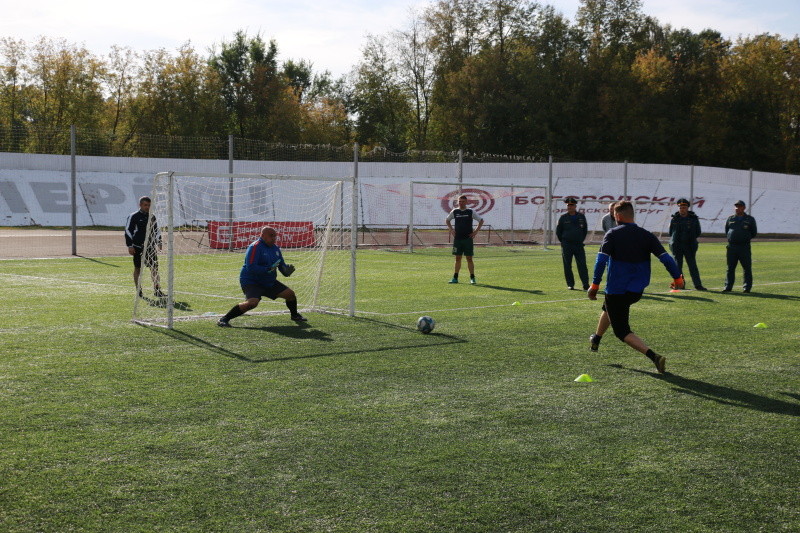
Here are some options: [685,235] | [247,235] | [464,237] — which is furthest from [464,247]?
[247,235]

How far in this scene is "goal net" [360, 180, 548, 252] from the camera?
31047 millimetres

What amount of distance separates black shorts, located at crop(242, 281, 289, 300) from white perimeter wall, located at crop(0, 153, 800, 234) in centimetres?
2130

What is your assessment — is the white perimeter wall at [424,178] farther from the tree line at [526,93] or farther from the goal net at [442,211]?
the tree line at [526,93]

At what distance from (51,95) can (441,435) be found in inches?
1943

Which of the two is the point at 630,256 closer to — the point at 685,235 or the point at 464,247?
the point at 464,247

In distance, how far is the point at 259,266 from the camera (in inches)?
390

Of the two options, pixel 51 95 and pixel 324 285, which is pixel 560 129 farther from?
pixel 324 285

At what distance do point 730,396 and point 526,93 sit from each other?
1832 inches

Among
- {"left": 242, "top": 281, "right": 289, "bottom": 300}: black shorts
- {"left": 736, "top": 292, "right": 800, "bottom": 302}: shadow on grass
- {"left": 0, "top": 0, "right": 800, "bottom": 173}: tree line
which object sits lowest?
{"left": 736, "top": 292, "right": 800, "bottom": 302}: shadow on grass

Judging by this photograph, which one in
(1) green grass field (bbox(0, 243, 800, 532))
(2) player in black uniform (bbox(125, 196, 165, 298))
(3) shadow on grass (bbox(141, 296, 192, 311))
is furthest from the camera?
(2) player in black uniform (bbox(125, 196, 165, 298))

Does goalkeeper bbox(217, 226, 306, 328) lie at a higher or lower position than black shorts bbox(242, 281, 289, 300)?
higher

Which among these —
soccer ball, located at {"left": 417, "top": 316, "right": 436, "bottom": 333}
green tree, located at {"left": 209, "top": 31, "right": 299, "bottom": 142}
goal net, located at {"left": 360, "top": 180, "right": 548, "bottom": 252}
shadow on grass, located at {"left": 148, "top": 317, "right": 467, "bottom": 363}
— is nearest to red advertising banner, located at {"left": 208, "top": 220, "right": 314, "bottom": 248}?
goal net, located at {"left": 360, "top": 180, "right": 548, "bottom": 252}

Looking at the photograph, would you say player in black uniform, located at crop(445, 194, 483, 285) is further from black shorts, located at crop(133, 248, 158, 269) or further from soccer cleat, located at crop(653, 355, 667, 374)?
soccer cleat, located at crop(653, 355, 667, 374)

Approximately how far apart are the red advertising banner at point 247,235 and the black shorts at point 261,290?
10.5 metres
